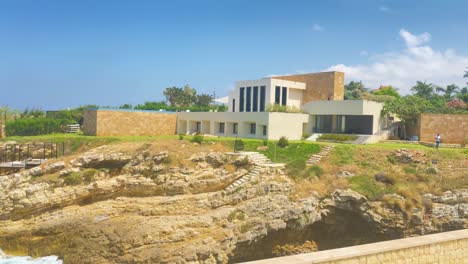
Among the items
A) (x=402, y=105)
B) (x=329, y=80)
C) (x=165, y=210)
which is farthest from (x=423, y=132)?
(x=165, y=210)

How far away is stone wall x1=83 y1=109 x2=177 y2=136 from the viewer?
131 ft

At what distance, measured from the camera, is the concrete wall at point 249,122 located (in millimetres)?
38156

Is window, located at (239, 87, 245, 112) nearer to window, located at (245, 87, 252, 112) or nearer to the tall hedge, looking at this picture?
window, located at (245, 87, 252, 112)

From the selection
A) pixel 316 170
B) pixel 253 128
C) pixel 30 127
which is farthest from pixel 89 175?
pixel 30 127

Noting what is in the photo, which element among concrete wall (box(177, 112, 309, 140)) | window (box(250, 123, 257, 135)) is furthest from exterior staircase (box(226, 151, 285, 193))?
window (box(250, 123, 257, 135))

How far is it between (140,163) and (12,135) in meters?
23.6

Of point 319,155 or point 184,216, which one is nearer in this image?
point 184,216

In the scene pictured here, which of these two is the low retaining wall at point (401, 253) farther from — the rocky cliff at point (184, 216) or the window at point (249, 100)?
the window at point (249, 100)

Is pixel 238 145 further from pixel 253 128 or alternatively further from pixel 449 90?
pixel 449 90

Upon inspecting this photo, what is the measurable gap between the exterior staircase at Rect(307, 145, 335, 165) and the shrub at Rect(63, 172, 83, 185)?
709 inches

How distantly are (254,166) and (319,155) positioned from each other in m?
5.94

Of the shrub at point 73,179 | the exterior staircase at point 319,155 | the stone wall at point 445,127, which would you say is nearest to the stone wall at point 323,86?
the stone wall at point 445,127

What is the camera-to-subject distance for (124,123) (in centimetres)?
4156

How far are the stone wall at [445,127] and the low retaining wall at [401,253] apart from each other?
2664cm
